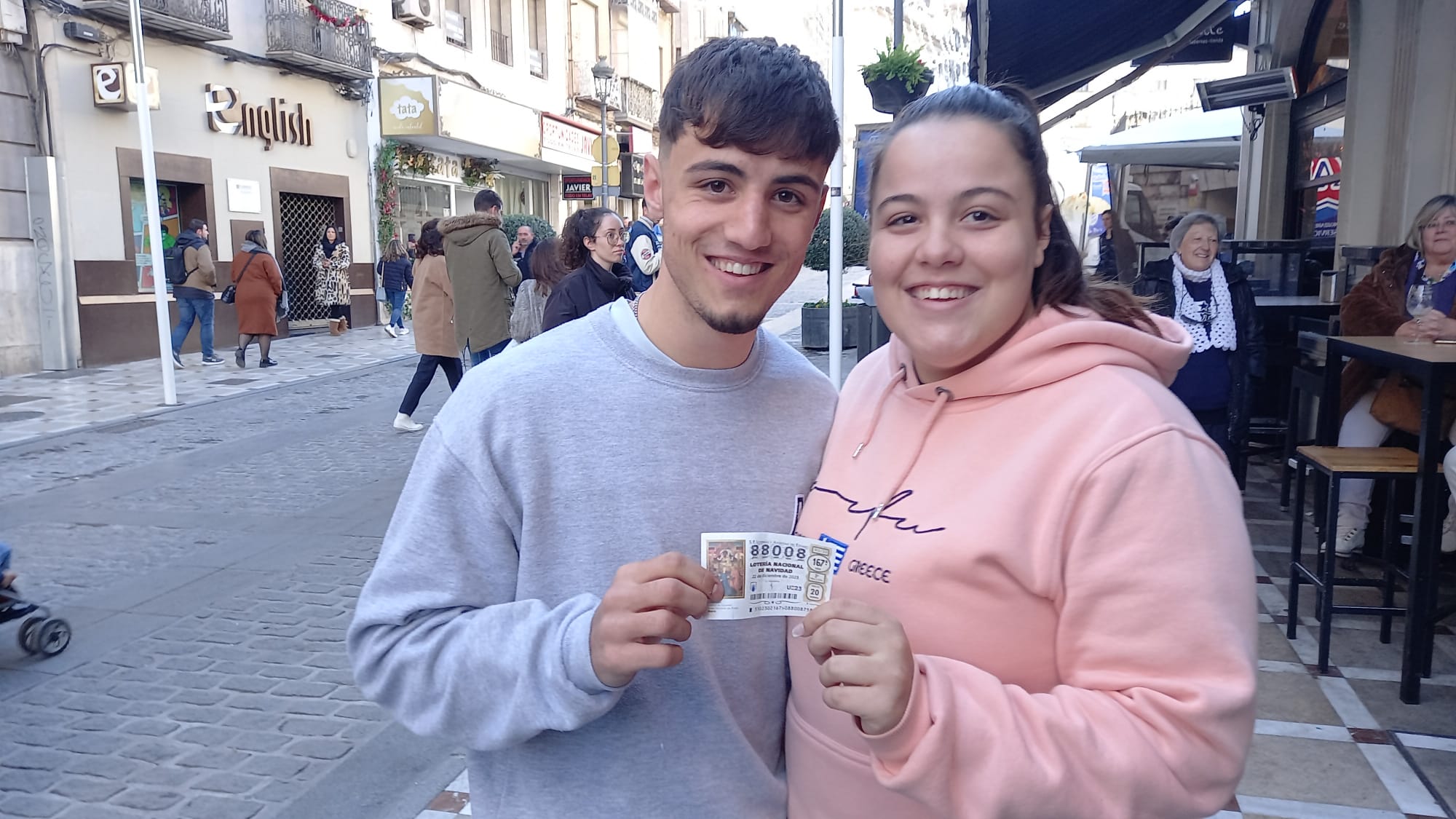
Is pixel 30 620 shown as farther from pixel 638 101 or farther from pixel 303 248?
pixel 638 101

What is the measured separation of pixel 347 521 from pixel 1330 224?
8525mm

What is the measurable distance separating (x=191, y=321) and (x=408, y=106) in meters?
8.04

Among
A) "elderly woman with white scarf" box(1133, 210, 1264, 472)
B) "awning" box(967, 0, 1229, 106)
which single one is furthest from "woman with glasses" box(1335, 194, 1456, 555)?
"awning" box(967, 0, 1229, 106)

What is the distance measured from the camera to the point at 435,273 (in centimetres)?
945

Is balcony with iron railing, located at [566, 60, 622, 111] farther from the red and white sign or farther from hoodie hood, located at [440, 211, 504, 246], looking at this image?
hoodie hood, located at [440, 211, 504, 246]

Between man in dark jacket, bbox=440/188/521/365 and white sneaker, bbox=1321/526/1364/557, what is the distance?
6.35 meters

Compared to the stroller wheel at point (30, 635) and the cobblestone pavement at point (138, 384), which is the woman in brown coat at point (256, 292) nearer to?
the cobblestone pavement at point (138, 384)

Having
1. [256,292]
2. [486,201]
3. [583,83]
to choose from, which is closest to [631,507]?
[486,201]

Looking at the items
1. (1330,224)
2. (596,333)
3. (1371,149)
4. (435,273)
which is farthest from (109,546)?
(1330,224)

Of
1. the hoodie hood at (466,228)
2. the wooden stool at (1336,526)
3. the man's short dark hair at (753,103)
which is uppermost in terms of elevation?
the hoodie hood at (466,228)

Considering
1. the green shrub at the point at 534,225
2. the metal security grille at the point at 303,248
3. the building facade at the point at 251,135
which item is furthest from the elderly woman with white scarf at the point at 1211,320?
the metal security grille at the point at 303,248

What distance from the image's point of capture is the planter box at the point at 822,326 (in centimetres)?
1334

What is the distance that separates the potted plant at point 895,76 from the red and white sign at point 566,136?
20.2m

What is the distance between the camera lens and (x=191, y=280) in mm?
13953
